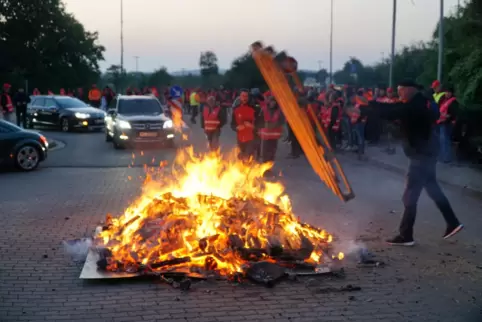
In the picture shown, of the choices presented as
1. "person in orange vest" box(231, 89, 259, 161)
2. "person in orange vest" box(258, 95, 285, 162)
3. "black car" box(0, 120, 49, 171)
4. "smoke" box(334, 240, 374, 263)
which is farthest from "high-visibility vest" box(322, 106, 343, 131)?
"smoke" box(334, 240, 374, 263)

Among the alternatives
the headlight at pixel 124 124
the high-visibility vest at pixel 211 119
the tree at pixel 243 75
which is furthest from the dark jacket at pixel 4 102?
the high-visibility vest at pixel 211 119

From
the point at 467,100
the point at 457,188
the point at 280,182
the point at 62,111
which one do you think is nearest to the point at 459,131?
the point at 467,100

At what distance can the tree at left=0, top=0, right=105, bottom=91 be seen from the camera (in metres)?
58.7

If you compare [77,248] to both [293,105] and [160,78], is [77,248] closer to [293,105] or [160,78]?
[293,105]

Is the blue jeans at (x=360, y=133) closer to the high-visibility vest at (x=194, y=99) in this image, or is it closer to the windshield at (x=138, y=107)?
the windshield at (x=138, y=107)

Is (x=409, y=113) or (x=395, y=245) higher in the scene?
(x=409, y=113)

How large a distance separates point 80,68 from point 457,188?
2186 inches

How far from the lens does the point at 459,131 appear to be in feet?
52.2

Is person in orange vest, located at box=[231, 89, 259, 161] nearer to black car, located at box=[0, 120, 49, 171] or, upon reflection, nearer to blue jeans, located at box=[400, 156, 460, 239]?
black car, located at box=[0, 120, 49, 171]

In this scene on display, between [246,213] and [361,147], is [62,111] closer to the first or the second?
[361,147]

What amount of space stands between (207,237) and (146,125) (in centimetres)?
1433

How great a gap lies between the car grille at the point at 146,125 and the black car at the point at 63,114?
851 cm

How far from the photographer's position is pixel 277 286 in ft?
20.5

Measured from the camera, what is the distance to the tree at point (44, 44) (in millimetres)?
58653
